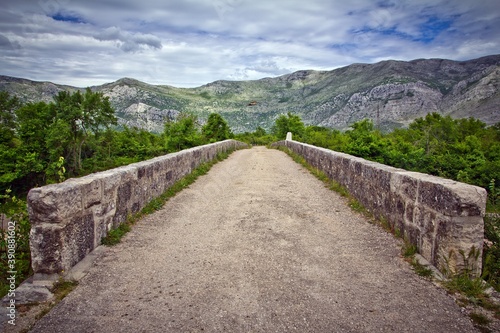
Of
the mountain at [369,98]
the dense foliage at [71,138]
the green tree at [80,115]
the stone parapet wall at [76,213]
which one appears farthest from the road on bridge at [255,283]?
the mountain at [369,98]

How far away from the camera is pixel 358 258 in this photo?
11.8 feet

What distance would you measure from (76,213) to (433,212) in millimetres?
3815

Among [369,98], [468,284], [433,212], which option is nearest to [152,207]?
[433,212]

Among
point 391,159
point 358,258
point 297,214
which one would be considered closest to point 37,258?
point 358,258

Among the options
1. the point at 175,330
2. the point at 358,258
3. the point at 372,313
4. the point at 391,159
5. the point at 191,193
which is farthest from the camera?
the point at 391,159

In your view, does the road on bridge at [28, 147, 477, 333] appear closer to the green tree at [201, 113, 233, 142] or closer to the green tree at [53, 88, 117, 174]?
the green tree at [201, 113, 233, 142]

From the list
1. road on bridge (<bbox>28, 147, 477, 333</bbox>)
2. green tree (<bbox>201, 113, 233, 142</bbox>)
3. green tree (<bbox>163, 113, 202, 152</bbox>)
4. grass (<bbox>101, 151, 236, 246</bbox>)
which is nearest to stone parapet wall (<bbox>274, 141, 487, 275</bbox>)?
road on bridge (<bbox>28, 147, 477, 333</bbox>)

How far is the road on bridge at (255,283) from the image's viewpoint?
239cm

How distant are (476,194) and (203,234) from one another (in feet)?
10.7

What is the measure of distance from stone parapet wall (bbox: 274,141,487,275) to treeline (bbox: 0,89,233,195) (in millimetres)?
18739

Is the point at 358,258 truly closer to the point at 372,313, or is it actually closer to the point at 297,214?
the point at 372,313

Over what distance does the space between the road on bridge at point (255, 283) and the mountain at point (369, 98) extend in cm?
9342

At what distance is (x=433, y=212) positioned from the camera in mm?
3270

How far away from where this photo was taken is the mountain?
342ft
